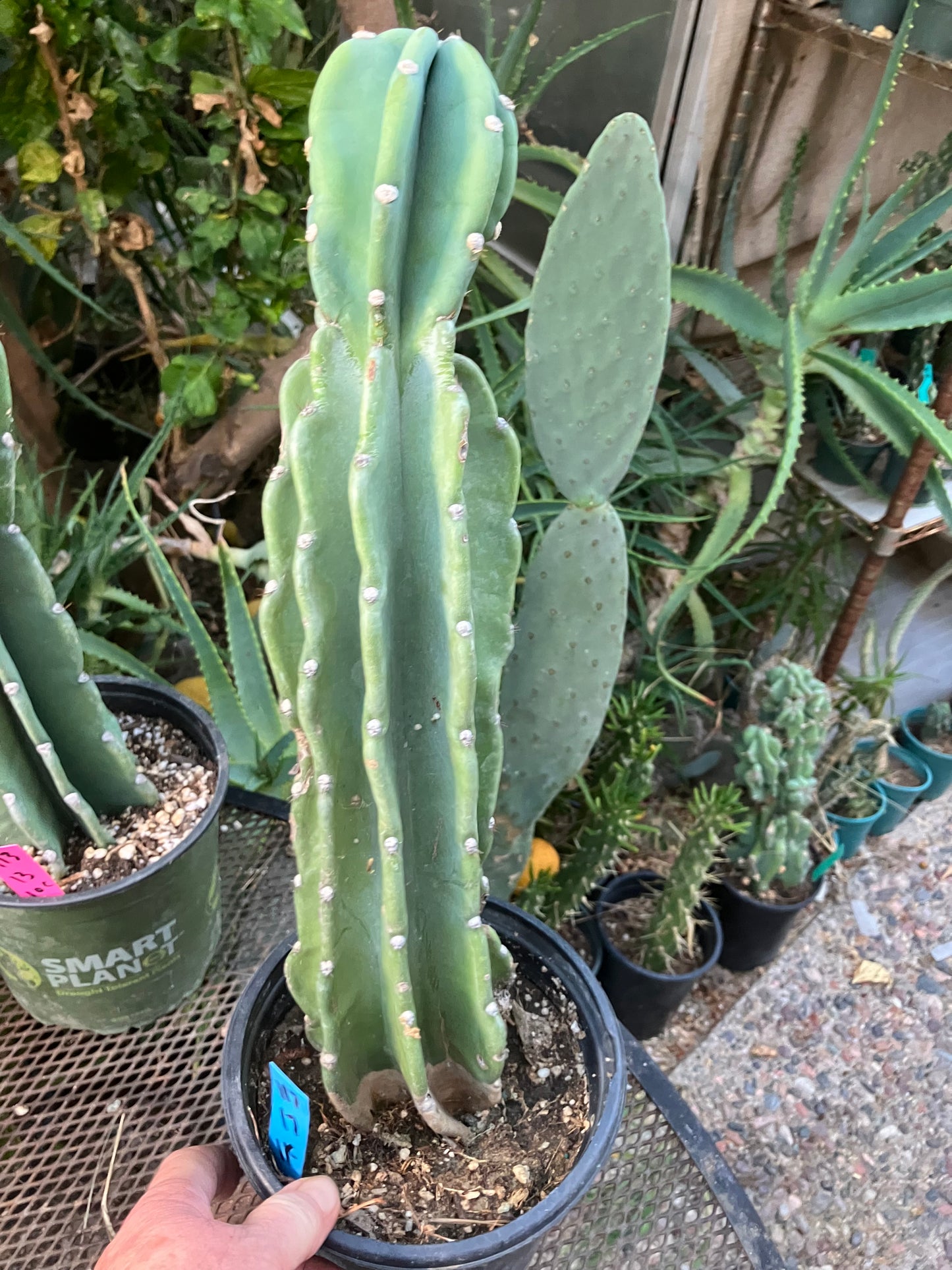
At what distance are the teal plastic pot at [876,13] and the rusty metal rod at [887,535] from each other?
0.49m

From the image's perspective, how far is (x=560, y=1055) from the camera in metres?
0.69

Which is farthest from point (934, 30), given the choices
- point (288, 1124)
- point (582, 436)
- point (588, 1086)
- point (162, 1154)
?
point (162, 1154)

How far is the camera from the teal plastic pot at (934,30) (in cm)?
109

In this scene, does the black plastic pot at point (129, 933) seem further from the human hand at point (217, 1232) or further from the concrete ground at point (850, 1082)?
the concrete ground at point (850, 1082)

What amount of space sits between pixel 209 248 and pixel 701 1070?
151 centimetres

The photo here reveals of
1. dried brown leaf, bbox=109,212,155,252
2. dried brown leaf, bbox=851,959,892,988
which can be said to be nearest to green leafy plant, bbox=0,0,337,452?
dried brown leaf, bbox=109,212,155,252

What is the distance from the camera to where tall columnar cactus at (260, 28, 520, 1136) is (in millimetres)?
415

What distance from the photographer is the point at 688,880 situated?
1281 millimetres

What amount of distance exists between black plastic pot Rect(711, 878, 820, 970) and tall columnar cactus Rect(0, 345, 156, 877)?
1046mm

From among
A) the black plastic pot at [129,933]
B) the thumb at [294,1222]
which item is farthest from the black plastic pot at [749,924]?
the thumb at [294,1222]

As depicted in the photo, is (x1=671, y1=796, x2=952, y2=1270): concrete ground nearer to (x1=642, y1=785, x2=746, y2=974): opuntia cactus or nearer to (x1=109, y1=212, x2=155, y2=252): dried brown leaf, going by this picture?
(x1=642, y1=785, x2=746, y2=974): opuntia cactus

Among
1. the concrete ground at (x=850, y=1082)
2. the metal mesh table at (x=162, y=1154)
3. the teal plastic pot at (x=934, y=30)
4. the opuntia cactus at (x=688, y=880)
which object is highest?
the teal plastic pot at (x=934, y=30)

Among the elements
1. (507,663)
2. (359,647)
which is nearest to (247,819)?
(507,663)

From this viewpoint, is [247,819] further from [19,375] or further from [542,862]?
[19,375]
